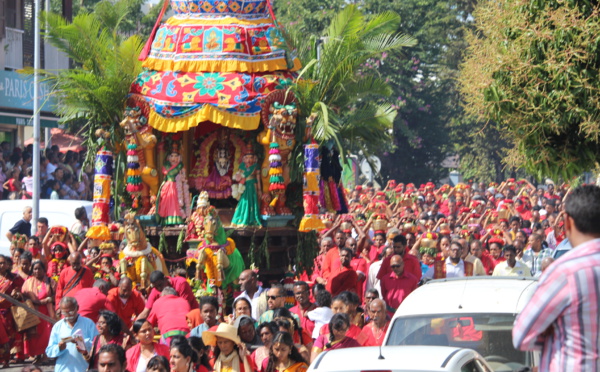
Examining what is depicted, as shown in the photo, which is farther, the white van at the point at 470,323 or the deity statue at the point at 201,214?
the deity statue at the point at 201,214

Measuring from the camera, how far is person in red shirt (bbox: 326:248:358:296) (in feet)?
43.5

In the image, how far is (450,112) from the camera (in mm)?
42062

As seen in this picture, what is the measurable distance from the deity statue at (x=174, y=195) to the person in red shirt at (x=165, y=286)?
7.14 feet

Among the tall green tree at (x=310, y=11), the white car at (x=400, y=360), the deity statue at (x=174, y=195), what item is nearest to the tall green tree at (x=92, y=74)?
the deity statue at (x=174, y=195)

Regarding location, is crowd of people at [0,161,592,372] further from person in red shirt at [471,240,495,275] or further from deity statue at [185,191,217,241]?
deity statue at [185,191,217,241]

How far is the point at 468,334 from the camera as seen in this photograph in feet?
27.6

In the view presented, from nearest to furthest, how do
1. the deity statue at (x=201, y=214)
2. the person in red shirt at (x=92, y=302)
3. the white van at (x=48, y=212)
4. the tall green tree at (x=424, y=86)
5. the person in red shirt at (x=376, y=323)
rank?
the person in red shirt at (x=376, y=323), the person in red shirt at (x=92, y=302), the deity statue at (x=201, y=214), the white van at (x=48, y=212), the tall green tree at (x=424, y=86)

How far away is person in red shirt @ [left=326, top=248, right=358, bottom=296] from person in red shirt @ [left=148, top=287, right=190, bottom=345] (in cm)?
241

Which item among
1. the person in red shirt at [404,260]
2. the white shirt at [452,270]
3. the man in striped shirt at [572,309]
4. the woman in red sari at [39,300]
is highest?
the man in striped shirt at [572,309]

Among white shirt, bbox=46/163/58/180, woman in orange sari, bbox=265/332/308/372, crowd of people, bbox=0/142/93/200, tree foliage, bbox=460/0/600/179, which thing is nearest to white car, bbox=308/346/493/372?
woman in orange sari, bbox=265/332/308/372

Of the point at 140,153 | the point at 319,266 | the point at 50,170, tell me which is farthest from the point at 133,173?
the point at 50,170

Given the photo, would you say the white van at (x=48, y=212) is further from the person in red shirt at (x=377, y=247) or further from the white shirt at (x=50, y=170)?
the person in red shirt at (x=377, y=247)

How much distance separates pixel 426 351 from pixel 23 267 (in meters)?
8.64

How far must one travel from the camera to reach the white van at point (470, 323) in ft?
27.3
